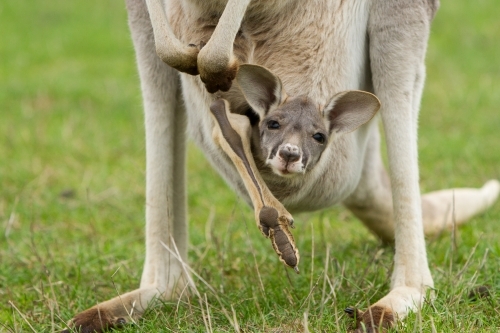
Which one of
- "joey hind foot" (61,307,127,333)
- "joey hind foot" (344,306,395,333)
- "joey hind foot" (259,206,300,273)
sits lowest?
"joey hind foot" (61,307,127,333)

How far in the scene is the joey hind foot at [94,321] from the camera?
2959 mm

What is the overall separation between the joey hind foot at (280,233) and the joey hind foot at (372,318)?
295 millimetres

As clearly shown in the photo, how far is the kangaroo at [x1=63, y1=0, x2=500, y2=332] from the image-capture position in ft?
9.21

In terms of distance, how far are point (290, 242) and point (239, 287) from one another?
925mm

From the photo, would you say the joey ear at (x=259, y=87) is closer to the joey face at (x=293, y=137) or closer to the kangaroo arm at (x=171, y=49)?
the joey face at (x=293, y=137)

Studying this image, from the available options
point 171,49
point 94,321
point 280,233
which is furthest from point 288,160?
point 94,321

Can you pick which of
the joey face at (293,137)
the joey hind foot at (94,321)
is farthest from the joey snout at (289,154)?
the joey hind foot at (94,321)

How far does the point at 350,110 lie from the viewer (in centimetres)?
291

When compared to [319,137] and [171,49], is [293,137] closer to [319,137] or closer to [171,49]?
[319,137]

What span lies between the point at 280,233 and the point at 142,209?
8.21ft

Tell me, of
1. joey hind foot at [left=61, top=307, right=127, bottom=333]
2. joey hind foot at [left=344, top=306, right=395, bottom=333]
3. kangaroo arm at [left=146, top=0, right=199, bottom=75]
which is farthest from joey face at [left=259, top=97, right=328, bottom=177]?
joey hind foot at [left=61, top=307, right=127, bottom=333]

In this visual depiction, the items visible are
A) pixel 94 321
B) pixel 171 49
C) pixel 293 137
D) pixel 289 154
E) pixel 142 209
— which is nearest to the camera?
pixel 289 154

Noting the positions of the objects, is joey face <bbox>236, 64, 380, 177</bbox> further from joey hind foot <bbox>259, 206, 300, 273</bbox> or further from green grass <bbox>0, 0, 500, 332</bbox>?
Answer: green grass <bbox>0, 0, 500, 332</bbox>

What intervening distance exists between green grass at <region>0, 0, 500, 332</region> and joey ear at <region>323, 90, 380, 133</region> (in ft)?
1.43
